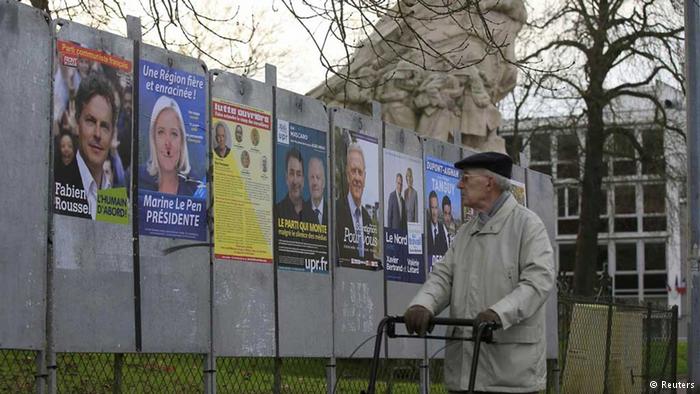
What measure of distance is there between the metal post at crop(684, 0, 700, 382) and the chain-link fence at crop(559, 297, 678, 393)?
0.69m

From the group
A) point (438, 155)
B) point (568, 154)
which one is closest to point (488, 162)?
point (438, 155)

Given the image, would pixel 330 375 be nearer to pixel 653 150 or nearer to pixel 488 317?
pixel 488 317

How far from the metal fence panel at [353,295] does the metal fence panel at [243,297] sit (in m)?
0.83

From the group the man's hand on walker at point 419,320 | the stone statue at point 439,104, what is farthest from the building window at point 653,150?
the man's hand on walker at point 419,320

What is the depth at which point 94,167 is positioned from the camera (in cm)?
741

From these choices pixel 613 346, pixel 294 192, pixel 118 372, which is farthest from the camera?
pixel 613 346

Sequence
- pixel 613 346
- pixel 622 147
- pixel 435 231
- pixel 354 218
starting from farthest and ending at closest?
pixel 622 147 < pixel 613 346 < pixel 435 231 < pixel 354 218

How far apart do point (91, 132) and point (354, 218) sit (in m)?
2.97

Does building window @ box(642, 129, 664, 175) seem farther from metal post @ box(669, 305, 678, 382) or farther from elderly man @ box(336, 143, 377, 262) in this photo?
elderly man @ box(336, 143, 377, 262)

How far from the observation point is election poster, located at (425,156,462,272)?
36.8ft

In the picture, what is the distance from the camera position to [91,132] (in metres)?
7.42

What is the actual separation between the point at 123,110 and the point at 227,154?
101 cm

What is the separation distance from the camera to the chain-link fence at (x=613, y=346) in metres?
13.8

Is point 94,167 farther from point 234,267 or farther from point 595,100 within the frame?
point 595,100
